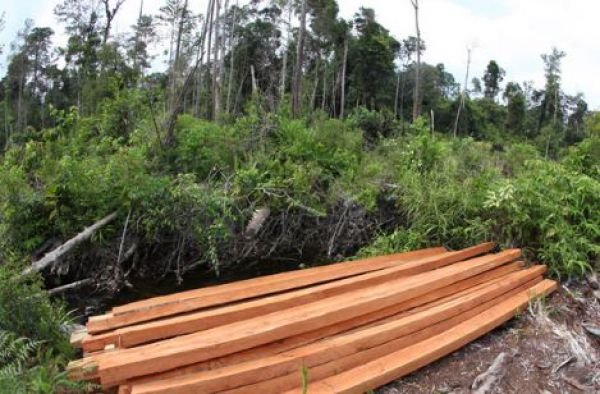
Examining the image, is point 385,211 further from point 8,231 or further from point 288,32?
point 288,32

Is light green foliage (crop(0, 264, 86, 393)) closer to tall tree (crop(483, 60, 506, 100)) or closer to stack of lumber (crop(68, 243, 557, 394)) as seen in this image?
stack of lumber (crop(68, 243, 557, 394))

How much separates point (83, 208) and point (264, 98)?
14.5 ft

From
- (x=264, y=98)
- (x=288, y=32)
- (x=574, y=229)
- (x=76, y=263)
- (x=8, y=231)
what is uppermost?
(x=288, y=32)

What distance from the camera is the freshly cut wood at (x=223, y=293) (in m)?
2.92

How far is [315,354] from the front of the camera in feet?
8.64

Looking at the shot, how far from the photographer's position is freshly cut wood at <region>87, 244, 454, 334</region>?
115 inches

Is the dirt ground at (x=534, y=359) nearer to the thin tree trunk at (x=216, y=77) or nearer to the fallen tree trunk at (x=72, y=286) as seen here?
the fallen tree trunk at (x=72, y=286)

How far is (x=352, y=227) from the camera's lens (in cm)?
586

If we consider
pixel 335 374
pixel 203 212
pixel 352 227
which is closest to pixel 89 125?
pixel 203 212

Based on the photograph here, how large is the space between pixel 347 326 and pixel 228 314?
744 mm

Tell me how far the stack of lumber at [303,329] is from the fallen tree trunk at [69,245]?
5.47ft

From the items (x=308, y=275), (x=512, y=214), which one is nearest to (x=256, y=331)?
(x=308, y=275)

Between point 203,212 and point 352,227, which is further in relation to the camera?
point 352,227

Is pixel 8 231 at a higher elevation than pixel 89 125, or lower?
lower
